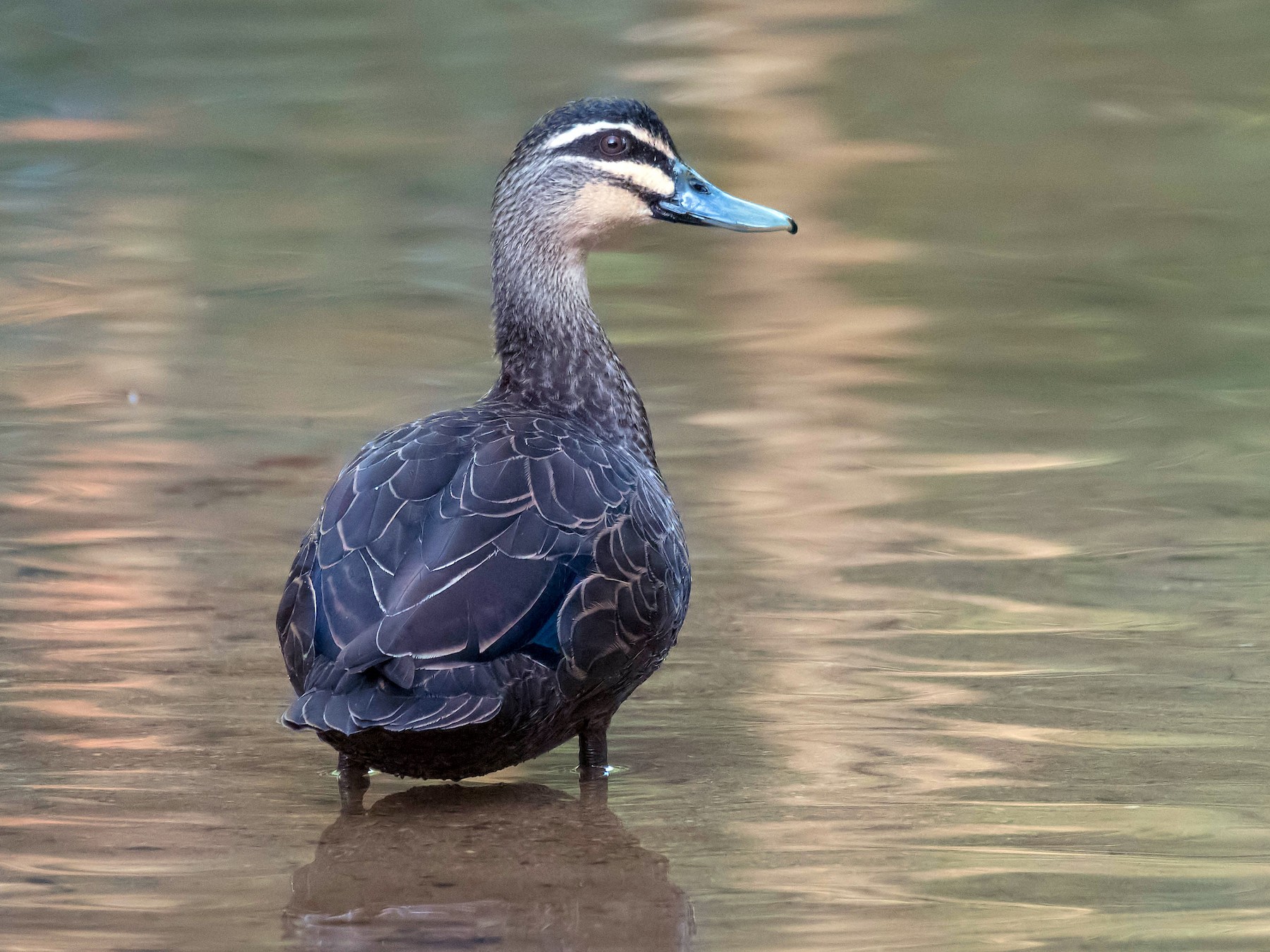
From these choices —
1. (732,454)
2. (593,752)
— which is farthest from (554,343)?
(732,454)

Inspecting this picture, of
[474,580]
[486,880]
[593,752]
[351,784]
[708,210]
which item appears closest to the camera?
[486,880]

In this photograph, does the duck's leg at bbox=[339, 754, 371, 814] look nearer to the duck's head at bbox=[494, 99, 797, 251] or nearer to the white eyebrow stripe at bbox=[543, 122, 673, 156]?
the duck's head at bbox=[494, 99, 797, 251]

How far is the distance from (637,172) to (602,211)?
0.58 ft

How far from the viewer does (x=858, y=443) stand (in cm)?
916

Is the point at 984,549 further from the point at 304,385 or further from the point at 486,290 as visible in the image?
Result: the point at 486,290

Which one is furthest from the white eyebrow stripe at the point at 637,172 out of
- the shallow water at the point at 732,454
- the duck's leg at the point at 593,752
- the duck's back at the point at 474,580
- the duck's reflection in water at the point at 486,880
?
the duck's reflection in water at the point at 486,880

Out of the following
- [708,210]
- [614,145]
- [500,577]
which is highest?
[614,145]

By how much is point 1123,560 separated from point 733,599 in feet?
4.93

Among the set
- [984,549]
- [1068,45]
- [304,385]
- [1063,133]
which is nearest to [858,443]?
[984,549]

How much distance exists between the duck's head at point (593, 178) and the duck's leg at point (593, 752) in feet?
5.89

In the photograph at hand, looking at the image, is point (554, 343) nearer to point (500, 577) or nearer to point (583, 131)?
point (583, 131)

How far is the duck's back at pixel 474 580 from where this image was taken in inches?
197

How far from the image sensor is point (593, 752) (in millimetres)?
5832

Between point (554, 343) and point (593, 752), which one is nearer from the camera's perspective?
point (593, 752)
